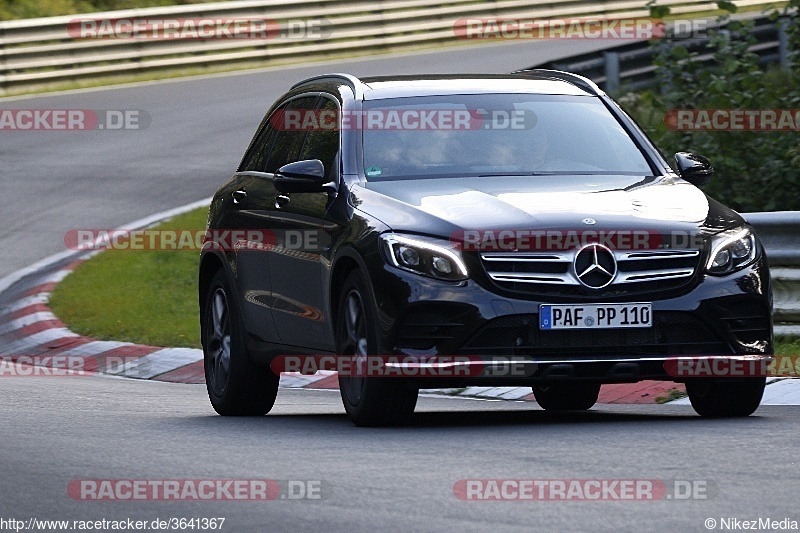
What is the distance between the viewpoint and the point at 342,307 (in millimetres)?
9086

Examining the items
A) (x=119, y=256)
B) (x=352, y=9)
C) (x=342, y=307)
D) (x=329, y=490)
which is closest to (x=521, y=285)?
(x=342, y=307)

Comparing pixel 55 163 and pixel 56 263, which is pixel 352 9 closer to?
pixel 55 163

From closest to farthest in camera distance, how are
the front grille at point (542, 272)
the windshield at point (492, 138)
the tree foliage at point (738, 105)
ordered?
the front grille at point (542, 272) < the windshield at point (492, 138) < the tree foliage at point (738, 105)

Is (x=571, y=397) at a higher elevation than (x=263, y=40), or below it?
higher

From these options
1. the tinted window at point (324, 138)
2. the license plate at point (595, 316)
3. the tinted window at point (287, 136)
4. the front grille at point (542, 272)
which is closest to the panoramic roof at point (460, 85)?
the tinted window at point (324, 138)

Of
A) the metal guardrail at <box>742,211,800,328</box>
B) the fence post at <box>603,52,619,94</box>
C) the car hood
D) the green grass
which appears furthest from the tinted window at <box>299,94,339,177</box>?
the fence post at <box>603,52,619,94</box>

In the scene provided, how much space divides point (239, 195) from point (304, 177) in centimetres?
146

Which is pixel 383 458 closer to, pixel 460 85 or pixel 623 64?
pixel 460 85

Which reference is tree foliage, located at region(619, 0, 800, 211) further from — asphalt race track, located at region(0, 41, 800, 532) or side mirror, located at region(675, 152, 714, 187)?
side mirror, located at region(675, 152, 714, 187)

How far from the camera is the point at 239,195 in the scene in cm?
1082

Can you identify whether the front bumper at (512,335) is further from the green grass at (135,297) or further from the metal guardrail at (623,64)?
the metal guardrail at (623,64)

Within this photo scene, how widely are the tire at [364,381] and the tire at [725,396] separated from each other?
137 centimetres

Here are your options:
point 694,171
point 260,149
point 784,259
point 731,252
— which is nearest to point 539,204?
point 731,252

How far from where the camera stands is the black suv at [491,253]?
8500 mm
